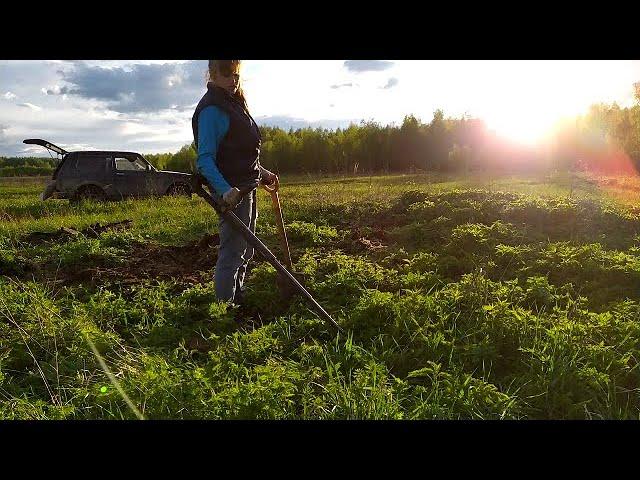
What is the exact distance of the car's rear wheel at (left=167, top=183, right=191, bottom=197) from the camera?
12.6m

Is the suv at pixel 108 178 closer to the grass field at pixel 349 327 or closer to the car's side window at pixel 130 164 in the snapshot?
the car's side window at pixel 130 164

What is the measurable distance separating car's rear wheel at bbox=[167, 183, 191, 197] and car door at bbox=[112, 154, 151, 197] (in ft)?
1.89

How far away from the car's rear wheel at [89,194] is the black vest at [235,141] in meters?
9.07

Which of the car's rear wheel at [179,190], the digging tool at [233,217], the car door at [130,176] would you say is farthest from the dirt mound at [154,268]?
the car's rear wheel at [179,190]

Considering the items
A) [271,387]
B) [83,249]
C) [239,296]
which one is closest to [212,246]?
[83,249]

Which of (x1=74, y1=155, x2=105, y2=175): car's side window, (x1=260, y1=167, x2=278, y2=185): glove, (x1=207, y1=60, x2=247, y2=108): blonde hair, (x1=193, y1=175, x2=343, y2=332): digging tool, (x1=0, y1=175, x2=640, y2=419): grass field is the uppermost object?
(x1=207, y1=60, x2=247, y2=108): blonde hair

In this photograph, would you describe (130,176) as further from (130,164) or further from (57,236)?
(57,236)

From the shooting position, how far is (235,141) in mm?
3555

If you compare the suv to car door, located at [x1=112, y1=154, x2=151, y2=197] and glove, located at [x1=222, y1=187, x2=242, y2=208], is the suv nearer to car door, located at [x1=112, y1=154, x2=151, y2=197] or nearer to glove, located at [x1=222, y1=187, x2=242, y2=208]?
car door, located at [x1=112, y1=154, x2=151, y2=197]

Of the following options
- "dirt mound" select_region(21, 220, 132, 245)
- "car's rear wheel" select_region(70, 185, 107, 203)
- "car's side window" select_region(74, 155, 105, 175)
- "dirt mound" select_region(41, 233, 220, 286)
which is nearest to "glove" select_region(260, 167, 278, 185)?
"dirt mound" select_region(41, 233, 220, 286)

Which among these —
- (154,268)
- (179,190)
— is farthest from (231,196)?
(179,190)

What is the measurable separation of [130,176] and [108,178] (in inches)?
20.9

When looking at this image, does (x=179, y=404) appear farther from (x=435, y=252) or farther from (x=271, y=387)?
(x=435, y=252)
